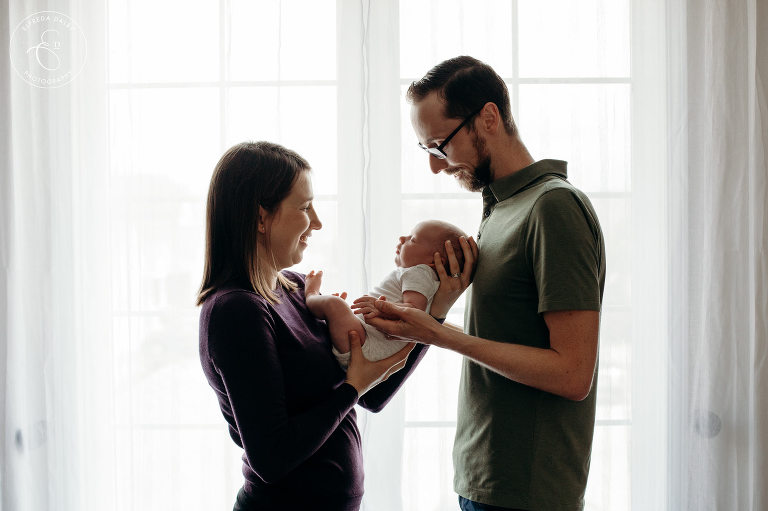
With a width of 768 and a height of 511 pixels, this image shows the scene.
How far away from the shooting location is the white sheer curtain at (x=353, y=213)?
207 centimetres

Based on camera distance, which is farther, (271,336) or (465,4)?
(465,4)

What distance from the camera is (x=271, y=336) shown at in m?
1.26

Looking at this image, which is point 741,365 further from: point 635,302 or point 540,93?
point 540,93

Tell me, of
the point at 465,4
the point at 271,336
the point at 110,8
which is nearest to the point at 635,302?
the point at 465,4

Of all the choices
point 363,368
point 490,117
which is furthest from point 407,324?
point 490,117

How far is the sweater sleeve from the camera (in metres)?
1.21

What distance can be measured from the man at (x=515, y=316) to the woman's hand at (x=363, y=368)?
10 centimetres

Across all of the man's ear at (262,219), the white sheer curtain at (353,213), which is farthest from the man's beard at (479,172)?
the white sheer curtain at (353,213)

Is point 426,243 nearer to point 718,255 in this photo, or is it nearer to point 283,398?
point 283,398

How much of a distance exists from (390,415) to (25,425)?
4.20ft

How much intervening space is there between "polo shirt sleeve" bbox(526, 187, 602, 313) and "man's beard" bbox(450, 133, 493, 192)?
252 millimetres

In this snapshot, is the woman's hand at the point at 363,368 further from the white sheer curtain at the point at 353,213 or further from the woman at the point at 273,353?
the white sheer curtain at the point at 353,213

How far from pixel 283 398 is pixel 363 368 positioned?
23cm

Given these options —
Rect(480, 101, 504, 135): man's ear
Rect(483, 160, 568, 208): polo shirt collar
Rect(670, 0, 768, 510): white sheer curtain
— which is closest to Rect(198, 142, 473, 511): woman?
Rect(483, 160, 568, 208): polo shirt collar
